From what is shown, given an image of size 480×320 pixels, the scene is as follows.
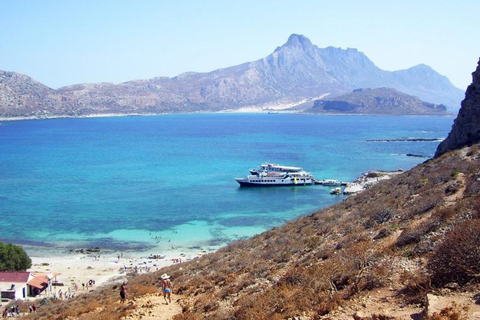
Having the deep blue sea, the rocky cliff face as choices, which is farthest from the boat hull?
the rocky cliff face

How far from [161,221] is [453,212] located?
38650mm

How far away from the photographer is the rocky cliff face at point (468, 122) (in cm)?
3406

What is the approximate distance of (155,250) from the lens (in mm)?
41500

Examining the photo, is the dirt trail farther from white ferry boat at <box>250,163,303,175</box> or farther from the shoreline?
white ferry boat at <box>250,163,303,175</box>

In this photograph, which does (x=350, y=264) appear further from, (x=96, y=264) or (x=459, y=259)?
(x=96, y=264)

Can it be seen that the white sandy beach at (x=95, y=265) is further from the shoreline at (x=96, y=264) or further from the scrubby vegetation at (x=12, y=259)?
the scrubby vegetation at (x=12, y=259)

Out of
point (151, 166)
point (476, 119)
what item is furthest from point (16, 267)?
point (151, 166)

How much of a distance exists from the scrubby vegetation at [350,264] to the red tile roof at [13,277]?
1075cm

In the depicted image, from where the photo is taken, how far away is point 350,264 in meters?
13.3

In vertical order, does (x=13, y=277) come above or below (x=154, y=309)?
below

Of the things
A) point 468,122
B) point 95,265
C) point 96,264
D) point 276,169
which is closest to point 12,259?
point 95,265

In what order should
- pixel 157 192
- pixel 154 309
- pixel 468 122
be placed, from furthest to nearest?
pixel 157 192
pixel 468 122
pixel 154 309

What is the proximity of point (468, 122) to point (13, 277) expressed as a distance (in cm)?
3378

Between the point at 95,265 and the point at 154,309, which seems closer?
the point at 154,309
